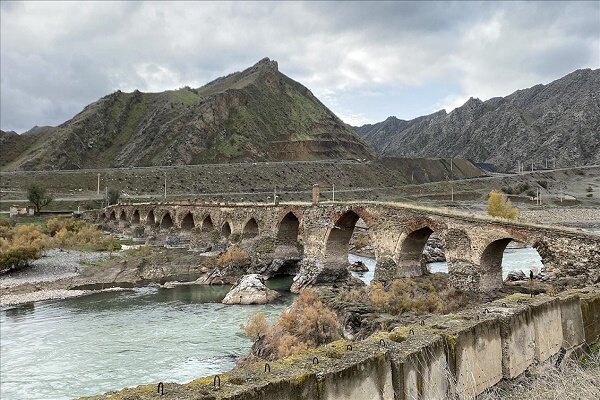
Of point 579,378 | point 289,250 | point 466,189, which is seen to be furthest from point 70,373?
point 466,189

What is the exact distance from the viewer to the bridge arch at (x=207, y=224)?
1800 inches

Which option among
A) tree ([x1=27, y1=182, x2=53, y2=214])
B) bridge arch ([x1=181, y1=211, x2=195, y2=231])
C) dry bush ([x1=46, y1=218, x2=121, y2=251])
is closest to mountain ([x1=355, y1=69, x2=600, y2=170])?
bridge arch ([x1=181, y1=211, x2=195, y2=231])

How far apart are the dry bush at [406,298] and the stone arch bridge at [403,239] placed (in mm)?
1566

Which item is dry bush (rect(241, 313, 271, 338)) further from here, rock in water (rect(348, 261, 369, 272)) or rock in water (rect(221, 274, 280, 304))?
rock in water (rect(348, 261, 369, 272))

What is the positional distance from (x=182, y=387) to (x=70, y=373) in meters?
13.0

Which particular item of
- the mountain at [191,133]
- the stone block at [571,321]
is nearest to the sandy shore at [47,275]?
the stone block at [571,321]

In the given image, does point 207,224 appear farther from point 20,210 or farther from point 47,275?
point 20,210

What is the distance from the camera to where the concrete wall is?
4.84 metres

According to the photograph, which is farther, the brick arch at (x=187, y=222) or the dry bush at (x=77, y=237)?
the brick arch at (x=187, y=222)

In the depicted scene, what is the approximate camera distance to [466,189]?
84250 millimetres

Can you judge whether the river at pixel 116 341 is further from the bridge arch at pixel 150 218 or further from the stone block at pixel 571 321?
the bridge arch at pixel 150 218

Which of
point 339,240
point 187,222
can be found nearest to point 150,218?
point 187,222

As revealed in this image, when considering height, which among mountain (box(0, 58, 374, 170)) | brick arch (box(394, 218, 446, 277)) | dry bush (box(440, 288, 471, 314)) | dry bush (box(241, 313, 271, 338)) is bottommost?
dry bush (box(241, 313, 271, 338))

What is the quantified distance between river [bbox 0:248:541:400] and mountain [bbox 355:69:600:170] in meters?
108
